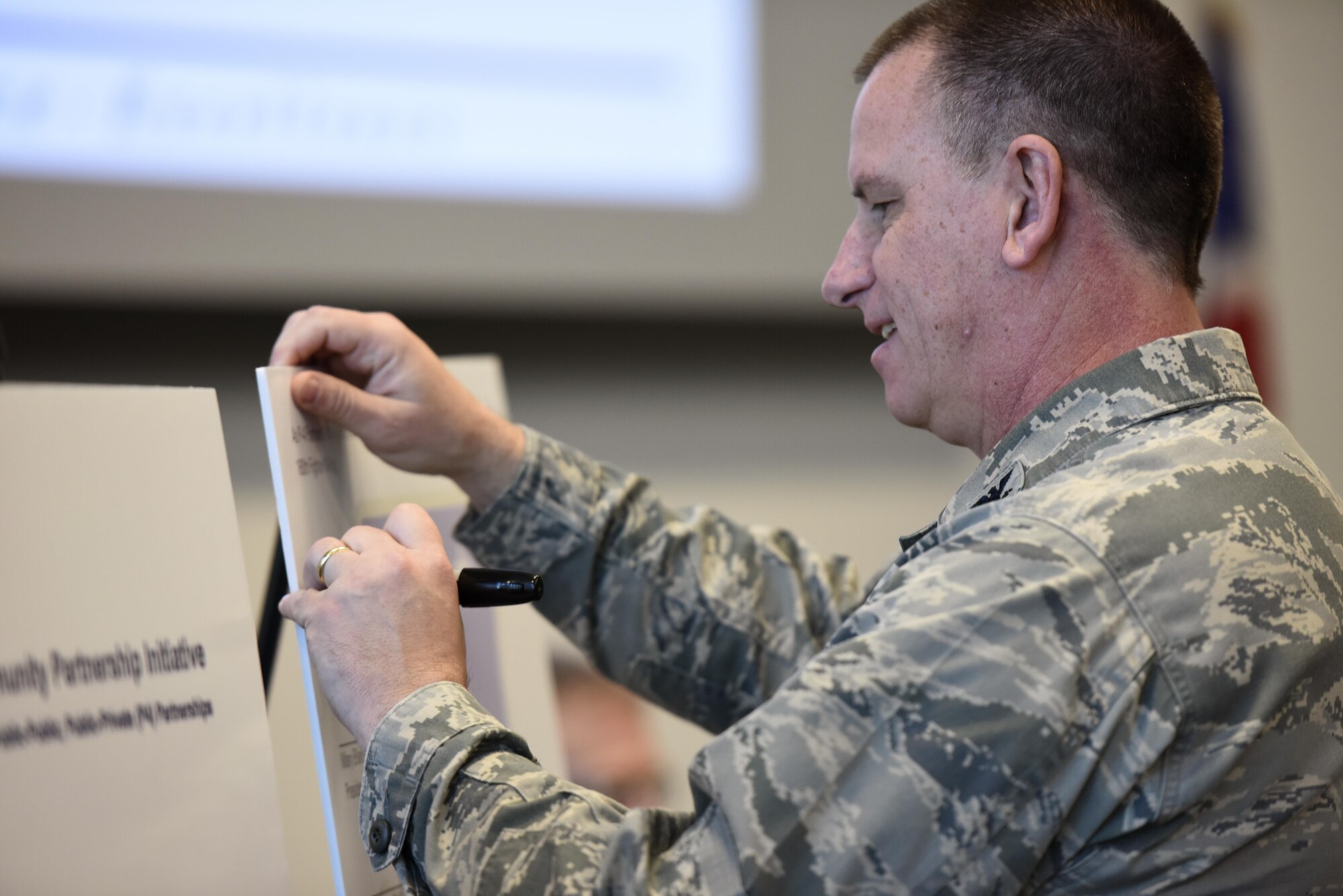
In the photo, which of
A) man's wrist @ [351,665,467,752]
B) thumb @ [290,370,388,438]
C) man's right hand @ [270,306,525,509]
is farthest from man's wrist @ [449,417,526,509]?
man's wrist @ [351,665,467,752]

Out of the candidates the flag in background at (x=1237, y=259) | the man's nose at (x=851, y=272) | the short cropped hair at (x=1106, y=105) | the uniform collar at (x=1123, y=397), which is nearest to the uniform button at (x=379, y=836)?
the uniform collar at (x=1123, y=397)

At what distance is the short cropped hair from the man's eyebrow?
62mm

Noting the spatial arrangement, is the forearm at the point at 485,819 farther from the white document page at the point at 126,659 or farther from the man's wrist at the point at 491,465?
the man's wrist at the point at 491,465

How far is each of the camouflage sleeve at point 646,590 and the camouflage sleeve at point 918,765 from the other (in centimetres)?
51

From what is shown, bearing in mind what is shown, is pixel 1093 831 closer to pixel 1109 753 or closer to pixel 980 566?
pixel 1109 753

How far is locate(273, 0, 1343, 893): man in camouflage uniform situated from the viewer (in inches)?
26.5

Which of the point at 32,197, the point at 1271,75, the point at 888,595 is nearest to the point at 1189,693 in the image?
the point at 888,595

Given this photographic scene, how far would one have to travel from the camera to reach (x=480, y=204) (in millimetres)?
1939

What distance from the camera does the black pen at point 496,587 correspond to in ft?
2.91

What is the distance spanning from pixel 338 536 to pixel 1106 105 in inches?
29.3

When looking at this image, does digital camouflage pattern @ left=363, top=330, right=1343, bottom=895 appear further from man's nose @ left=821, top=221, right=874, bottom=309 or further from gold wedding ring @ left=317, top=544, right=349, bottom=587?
man's nose @ left=821, top=221, right=874, bottom=309

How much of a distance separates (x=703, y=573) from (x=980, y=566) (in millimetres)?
601

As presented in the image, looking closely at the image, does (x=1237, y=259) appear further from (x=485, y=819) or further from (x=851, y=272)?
(x=485, y=819)

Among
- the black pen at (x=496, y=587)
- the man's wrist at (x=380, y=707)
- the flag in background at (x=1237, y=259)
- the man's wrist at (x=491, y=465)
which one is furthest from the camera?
the flag in background at (x=1237, y=259)
